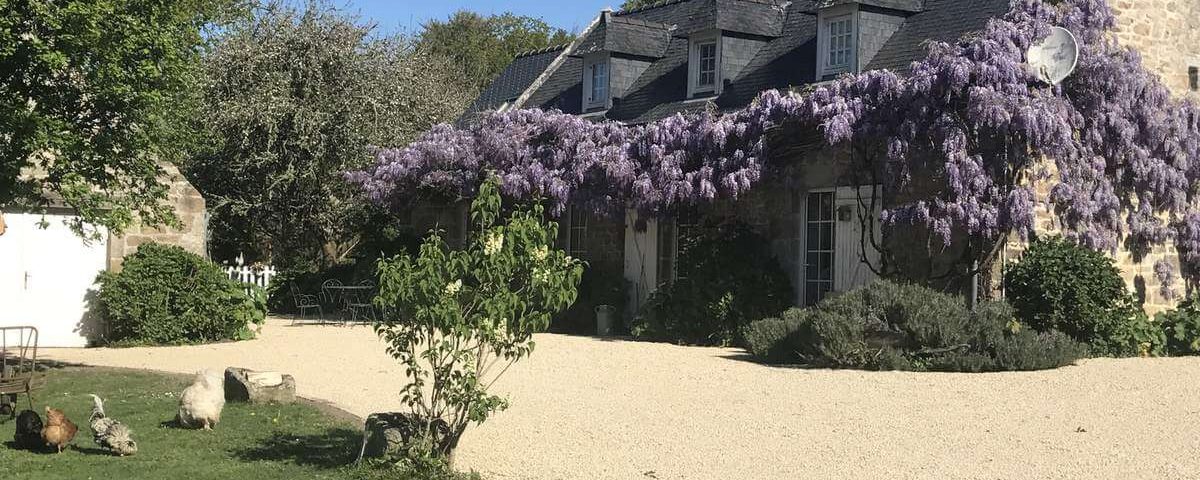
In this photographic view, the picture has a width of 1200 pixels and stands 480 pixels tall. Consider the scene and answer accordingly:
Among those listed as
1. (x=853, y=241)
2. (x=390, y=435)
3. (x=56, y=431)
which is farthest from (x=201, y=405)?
(x=853, y=241)

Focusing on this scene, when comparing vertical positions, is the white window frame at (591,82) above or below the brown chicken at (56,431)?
above

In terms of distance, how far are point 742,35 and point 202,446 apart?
1265 centimetres

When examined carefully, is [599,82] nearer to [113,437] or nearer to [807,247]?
[807,247]

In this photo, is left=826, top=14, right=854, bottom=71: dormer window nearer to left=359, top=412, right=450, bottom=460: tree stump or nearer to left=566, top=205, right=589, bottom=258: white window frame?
left=566, top=205, right=589, bottom=258: white window frame

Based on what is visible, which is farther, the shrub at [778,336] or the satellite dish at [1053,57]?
the satellite dish at [1053,57]

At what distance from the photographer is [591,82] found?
70.1 ft

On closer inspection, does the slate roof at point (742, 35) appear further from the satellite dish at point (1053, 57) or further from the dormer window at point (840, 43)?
the satellite dish at point (1053, 57)

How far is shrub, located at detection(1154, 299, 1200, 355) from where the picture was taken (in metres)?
14.1

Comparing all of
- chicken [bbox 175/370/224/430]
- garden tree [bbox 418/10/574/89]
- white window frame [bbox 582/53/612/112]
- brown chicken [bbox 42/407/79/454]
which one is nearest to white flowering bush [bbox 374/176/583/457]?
chicken [bbox 175/370/224/430]

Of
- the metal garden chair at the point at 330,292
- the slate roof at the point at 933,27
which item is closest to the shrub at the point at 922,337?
the slate roof at the point at 933,27

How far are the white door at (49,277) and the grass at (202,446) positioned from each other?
524cm

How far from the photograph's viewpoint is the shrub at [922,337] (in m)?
11.8

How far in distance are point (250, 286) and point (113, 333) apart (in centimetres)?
202

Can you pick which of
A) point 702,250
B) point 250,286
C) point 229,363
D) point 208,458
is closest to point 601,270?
point 702,250
